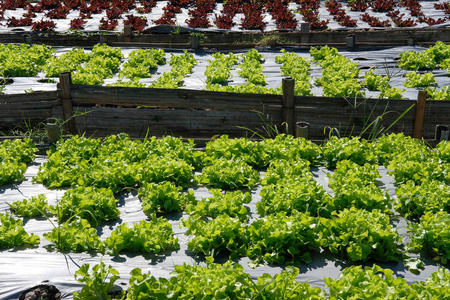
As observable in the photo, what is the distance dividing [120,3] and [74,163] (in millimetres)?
13050

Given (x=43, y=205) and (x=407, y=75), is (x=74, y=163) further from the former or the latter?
(x=407, y=75)

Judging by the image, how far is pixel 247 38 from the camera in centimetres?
1464

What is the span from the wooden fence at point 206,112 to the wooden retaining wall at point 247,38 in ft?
17.5

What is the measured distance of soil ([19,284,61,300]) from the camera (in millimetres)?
3787

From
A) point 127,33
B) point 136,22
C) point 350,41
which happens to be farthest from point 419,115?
point 136,22

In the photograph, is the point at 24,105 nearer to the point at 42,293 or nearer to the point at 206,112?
the point at 206,112

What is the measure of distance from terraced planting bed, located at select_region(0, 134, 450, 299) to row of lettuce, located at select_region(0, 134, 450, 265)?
0.05 feet

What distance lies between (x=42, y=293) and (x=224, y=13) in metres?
14.2

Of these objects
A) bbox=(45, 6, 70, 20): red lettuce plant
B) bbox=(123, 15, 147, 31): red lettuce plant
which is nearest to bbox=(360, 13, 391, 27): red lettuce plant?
bbox=(123, 15, 147, 31): red lettuce plant

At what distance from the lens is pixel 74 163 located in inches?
246

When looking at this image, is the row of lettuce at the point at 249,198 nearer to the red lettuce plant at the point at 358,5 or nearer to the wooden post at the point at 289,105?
the wooden post at the point at 289,105

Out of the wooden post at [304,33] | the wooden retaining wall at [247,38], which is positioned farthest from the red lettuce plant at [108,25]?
A: the wooden post at [304,33]

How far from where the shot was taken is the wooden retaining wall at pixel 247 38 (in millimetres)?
13281

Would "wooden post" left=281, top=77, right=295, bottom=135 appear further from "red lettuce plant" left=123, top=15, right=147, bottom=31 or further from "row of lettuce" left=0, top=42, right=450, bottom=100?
"red lettuce plant" left=123, top=15, right=147, bottom=31
